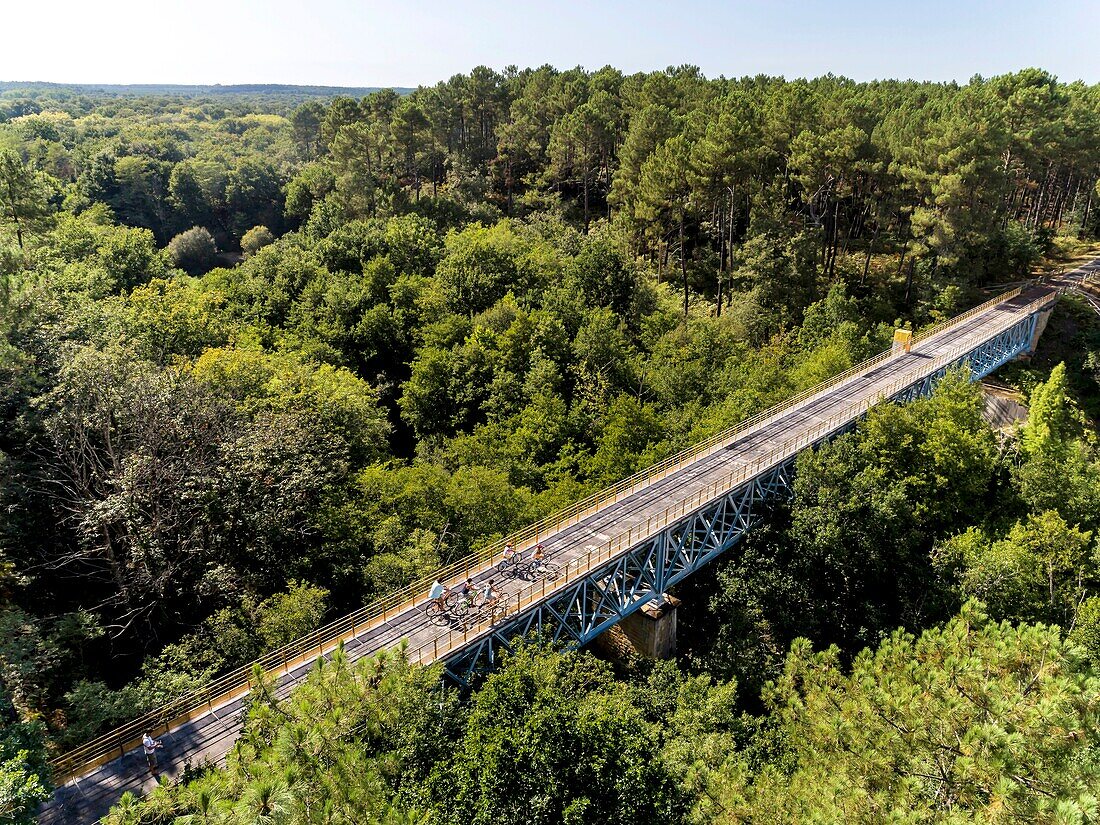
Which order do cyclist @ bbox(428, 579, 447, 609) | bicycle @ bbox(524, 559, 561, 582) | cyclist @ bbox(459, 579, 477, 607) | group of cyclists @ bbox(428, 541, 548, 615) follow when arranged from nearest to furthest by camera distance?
1. cyclist @ bbox(428, 579, 447, 609)
2. group of cyclists @ bbox(428, 541, 548, 615)
3. cyclist @ bbox(459, 579, 477, 607)
4. bicycle @ bbox(524, 559, 561, 582)

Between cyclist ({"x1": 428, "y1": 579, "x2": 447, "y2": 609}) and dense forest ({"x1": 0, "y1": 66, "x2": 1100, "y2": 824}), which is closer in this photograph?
dense forest ({"x1": 0, "y1": 66, "x2": 1100, "y2": 824})

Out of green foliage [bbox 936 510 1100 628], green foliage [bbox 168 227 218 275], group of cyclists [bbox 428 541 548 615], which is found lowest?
green foliage [bbox 936 510 1100 628]

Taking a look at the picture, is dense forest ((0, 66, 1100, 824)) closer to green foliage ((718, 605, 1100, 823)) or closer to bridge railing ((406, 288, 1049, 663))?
green foliage ((718, 605, 1100, 823))

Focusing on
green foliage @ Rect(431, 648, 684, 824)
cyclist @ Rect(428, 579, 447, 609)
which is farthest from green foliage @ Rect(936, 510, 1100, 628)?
cyclist @ Rect(428, 579, 447, 609)

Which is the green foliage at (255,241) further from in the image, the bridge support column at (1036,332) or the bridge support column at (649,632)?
the bridge support column at (1036,332)

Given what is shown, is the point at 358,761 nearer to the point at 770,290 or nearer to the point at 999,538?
the point at 999,538

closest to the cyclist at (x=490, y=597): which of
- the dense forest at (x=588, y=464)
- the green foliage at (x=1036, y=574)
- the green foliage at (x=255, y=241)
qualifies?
the dense forest at (x=588, y=464)

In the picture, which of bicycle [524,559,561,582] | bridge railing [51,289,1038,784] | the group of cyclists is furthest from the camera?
bicycle [524,559,561,582]

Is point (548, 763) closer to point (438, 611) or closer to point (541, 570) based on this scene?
point (438, 611)
